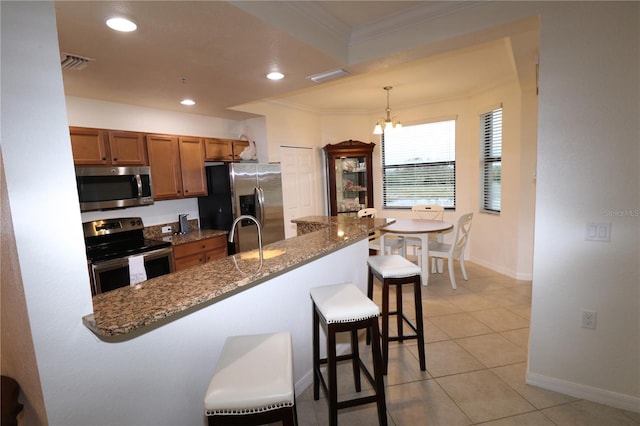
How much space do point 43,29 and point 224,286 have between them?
108 cm

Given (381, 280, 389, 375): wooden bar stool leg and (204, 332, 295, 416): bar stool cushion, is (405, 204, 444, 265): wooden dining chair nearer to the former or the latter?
(381, 280, 389, 375): wooden bar stool leg

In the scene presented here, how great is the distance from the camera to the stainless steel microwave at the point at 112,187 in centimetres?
296

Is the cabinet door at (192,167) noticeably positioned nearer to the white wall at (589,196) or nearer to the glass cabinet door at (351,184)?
the glass cabinet door at (351,184)

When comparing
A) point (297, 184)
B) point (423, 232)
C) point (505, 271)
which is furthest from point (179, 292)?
point (505, 271)

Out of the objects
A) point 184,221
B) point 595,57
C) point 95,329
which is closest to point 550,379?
point 595,57

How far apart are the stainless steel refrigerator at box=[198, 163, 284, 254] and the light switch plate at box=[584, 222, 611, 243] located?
3260 millimetres

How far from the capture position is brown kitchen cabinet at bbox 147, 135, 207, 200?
3604 millimetres

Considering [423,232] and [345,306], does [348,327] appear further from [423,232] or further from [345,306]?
[423,232]

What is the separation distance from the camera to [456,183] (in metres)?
5.23

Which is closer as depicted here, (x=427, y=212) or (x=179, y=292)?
(x=179, y=292)

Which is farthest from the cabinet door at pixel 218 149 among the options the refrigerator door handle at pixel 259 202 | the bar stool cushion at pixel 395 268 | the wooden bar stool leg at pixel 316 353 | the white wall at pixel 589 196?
the white wall at pixel 589 196

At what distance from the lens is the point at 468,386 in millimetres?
2162

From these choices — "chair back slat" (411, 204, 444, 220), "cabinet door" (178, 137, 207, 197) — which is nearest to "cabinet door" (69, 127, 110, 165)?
"cabinet door" (178, 137, 207, 197)

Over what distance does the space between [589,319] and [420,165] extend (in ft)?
12.8
